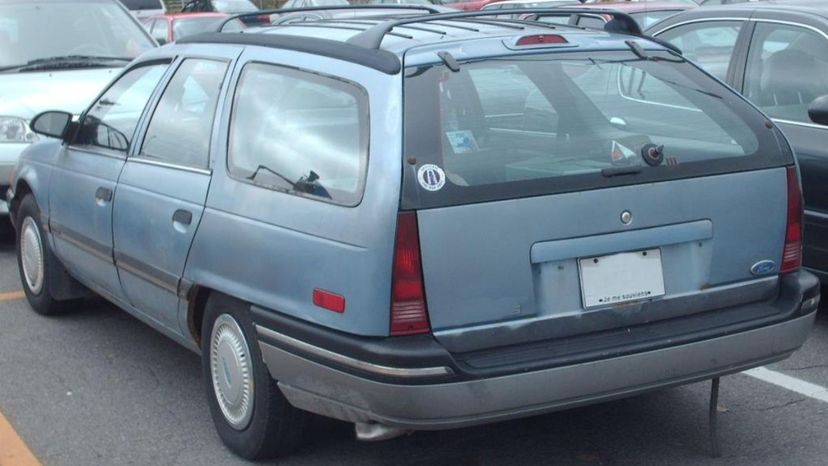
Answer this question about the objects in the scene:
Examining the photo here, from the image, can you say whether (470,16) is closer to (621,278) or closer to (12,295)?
(621,278)

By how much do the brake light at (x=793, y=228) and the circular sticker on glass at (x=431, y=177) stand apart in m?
1.38

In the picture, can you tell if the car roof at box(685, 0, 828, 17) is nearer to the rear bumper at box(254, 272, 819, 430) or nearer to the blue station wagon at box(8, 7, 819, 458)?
the blue station wagon at box(8, 7, 819, 458)

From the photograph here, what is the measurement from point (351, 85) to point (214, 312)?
3.57 ft

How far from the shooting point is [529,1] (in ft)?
55.5

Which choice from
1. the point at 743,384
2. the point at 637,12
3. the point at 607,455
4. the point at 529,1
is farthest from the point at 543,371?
the point at 529,1

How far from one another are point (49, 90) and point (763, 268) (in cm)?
624

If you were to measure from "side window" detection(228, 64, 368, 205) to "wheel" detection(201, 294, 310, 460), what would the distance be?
520mm

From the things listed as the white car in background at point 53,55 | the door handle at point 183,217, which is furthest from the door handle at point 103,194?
the white car in background at point 53,55

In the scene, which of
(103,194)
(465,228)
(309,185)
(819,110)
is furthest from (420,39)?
(819,110)

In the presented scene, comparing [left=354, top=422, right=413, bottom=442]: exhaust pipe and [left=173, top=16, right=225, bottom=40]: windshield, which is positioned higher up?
[left=354, top=422, right=413, bottom=442]: exhaust pipe

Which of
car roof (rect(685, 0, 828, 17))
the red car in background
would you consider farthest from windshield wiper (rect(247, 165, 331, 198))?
the red car in background

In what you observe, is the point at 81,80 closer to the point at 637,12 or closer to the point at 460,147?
the point at 637,12

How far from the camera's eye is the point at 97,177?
5773 millimetres

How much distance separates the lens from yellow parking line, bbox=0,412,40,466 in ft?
15.8
